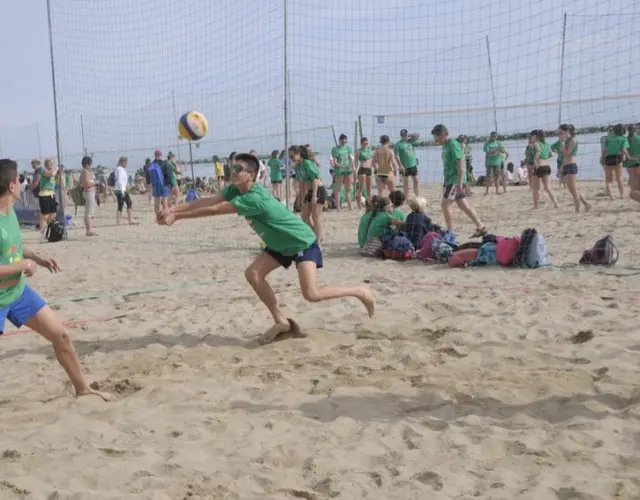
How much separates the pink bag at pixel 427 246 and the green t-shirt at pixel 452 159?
4.61ft

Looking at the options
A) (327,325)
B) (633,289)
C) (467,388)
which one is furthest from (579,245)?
(467,388)

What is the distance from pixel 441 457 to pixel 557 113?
11.7 m

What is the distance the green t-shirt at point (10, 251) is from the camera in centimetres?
323

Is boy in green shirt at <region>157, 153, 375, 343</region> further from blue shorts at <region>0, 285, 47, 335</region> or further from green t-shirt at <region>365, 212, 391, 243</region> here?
green t-shirt at <region>365, 212, 391, 243</region>

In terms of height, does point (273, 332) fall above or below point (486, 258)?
below

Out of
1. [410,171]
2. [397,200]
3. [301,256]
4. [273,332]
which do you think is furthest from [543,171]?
[273,332]

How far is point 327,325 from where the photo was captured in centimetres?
501

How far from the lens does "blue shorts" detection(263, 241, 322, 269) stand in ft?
15.0

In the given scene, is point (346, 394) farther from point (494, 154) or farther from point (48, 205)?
point (494, 154)

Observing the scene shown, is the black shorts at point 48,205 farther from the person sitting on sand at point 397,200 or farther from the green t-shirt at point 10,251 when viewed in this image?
the green t-shirt at point 10,251

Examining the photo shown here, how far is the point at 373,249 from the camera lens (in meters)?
7.93

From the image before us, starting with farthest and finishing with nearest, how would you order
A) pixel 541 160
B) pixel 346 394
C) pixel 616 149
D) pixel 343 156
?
pixel 343 156 < pixel 616 149 < pixel 541 160 < pixel 346 394

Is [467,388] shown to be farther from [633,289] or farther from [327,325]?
[633,289]

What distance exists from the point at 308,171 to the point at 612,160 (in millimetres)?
6070
